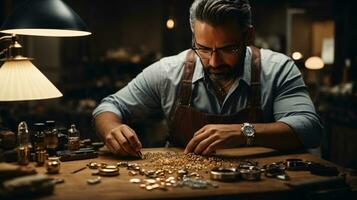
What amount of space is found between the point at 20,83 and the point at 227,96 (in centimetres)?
116

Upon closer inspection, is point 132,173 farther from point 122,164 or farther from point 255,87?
point 255,87

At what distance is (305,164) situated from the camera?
2117 mm

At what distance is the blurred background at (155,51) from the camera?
6.14m

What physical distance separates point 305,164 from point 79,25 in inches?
45.5

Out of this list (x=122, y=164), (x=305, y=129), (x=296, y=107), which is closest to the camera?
(x=122, y=164)

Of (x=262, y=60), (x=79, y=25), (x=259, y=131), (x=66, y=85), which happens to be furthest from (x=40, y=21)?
(x=66, y=85)

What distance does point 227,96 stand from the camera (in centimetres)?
280

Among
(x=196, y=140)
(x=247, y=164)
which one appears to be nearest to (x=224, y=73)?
(x=196, y=140)

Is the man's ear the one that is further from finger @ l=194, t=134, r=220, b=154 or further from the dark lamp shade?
the dark lamp shade

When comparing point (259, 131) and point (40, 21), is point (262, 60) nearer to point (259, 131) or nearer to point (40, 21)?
point (259, 131)

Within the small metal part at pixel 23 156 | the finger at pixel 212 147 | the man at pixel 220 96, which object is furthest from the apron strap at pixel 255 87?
the small metal part at pixel 23 156

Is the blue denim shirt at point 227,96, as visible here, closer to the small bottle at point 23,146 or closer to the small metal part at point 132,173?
the small bottle at point 23,146

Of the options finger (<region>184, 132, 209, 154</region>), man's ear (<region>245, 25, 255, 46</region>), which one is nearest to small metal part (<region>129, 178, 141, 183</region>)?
finger (<region>184, 132, 209, 154</region>)

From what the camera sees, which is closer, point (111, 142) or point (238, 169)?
point (238, 169)
